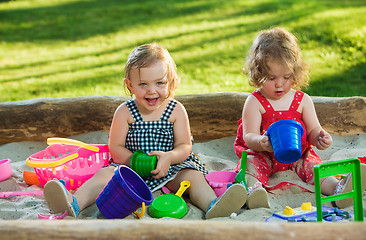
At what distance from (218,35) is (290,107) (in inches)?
183

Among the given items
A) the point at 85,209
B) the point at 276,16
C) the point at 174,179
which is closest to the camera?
the point at 85,209

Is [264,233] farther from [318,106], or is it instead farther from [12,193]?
[318,106]

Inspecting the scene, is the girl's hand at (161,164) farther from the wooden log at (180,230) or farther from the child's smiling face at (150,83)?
the wooden log at (180,230)

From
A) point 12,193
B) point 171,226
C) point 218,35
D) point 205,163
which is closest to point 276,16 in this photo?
point 218,35

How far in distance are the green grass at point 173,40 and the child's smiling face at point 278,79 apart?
922mm

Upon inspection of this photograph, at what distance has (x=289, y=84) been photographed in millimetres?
2756

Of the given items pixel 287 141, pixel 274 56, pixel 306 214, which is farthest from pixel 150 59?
pixel 306 214

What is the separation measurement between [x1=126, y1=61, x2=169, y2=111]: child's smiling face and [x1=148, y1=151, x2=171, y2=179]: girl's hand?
11.9 inches

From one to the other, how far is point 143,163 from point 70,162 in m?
0.52

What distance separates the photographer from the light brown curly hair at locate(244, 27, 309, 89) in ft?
8.96

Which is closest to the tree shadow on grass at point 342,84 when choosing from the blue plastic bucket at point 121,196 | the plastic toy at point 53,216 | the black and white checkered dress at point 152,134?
the black and white checkered dress at point 152,134

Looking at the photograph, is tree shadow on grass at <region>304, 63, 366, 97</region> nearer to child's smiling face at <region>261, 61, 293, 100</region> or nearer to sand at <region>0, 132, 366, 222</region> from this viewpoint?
sand at <region>0, 132, 366, 222</region>

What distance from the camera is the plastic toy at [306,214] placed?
86.2 inches

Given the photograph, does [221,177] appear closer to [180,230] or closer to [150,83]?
[150,83]
